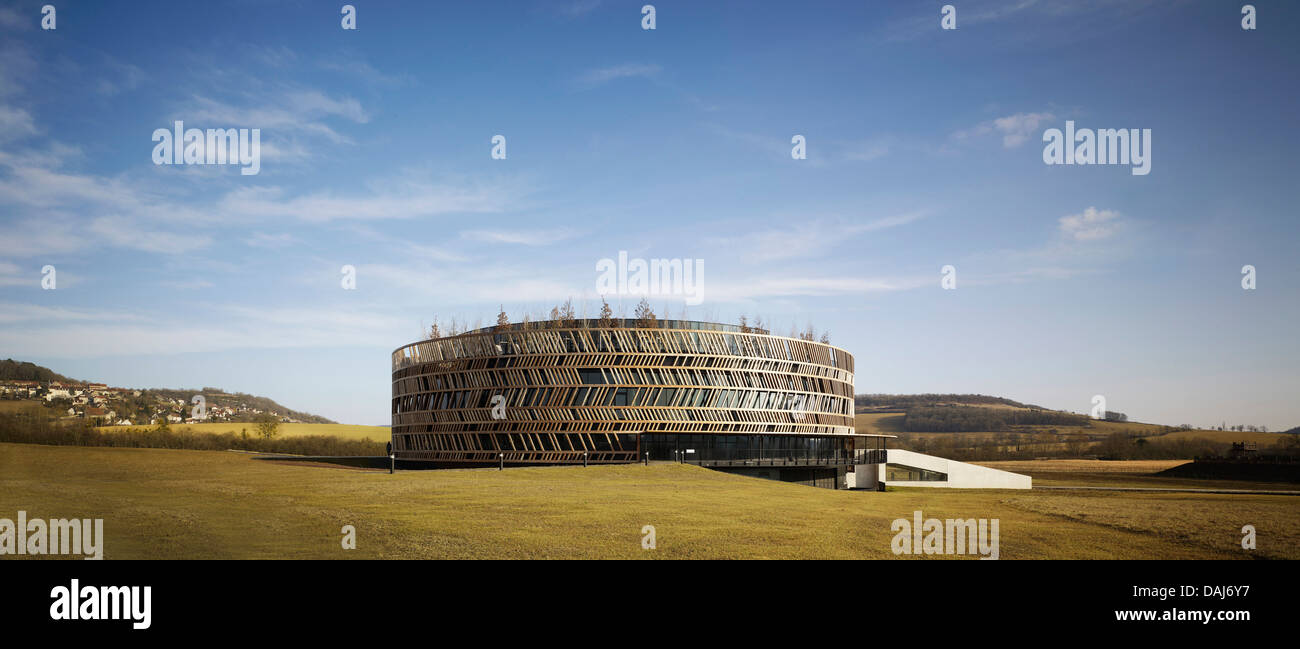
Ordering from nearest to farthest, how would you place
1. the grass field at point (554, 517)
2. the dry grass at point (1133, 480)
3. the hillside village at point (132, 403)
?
the grass field at point (554, 517), the dry grass at point (1133, 480), the hillside village at point (132, 403)

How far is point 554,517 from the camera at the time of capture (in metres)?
20.6

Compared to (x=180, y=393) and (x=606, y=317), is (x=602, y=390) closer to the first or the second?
(x=606, y=317)

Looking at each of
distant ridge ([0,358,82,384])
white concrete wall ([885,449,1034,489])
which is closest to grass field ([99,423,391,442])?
distant ridge ([0,358,82,384])

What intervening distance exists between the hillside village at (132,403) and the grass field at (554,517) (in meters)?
39.9

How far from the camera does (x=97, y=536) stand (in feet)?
50.6

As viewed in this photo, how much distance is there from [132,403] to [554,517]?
108103 mm

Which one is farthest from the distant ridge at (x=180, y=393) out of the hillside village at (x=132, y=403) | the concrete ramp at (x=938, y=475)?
the concrete ramp at (x=938, y=475)

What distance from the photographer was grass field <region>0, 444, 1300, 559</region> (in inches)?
612

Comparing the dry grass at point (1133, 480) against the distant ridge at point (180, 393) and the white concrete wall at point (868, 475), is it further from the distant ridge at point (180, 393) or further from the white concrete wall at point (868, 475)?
the distant ridge at point (180, 393)

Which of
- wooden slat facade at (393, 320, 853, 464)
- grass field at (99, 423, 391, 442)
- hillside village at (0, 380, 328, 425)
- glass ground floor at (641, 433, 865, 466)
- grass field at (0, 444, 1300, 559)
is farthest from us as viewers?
grass field at (99, 423, 391, 442)

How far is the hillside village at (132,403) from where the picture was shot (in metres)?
65.4

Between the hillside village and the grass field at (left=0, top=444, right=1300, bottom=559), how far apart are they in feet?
131

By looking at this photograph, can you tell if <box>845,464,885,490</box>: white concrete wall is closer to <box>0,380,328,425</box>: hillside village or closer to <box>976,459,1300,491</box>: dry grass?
<box>976,459,1300,491</box>: dry grass
